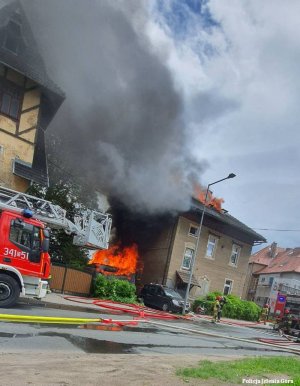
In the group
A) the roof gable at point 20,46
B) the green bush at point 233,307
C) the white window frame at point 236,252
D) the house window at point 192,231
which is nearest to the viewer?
the roof gable at point 20,46

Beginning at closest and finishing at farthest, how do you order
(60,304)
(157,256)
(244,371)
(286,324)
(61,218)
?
A: (244,371), (60,304), (61,218), (286,324), (157,256)

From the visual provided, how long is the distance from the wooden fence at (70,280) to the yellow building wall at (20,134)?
4082 mm

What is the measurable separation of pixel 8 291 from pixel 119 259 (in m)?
18.9

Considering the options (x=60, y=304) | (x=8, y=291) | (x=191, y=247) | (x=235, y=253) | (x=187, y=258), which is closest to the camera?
(x=8, y=291)

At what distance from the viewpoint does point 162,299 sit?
21.9 meters

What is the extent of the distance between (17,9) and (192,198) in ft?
53.5

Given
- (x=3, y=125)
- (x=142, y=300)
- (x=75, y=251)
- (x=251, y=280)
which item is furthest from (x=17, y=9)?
(x=251, y=280)

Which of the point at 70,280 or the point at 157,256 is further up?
the point at 157,256

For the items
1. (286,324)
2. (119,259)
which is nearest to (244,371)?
(286,324)

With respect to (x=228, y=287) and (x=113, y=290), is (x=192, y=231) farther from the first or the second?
(x=113, y=290)

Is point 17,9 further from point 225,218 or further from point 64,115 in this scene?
point 225,218

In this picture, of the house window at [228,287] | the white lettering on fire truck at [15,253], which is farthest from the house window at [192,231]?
the white lettering on fire truck at [15,253]

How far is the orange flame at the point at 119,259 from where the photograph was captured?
87.5ft

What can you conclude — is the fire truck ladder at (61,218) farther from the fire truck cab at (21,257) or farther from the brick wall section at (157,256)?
the brick wall section at (157,256)
